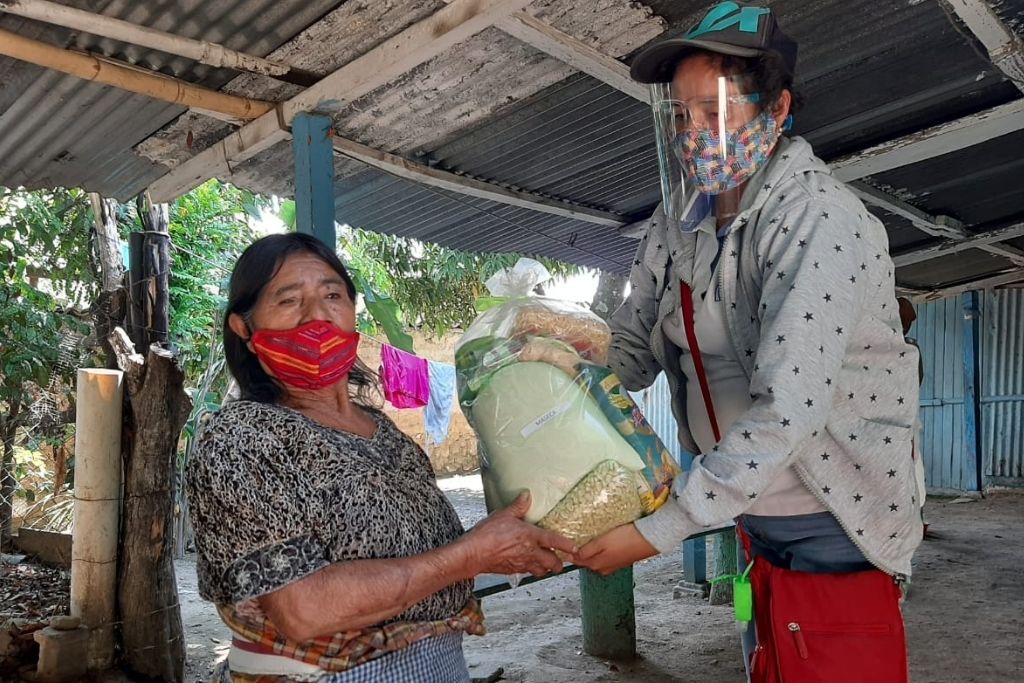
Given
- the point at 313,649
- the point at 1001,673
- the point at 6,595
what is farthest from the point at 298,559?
the point at 6,595

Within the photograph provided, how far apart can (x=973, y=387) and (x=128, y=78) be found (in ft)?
34.8

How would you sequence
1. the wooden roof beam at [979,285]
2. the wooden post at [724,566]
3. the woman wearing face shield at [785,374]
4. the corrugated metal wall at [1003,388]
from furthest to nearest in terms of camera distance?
the corrugated metal wall at [1003,388] < the wooden roof beam at [979,285] < the wooden post at [724,566] < the woman wearing face shield at [785,374]

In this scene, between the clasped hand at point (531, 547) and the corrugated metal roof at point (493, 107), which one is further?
the corrugated metal roof at point (493, 107)

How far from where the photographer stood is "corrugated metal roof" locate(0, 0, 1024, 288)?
2.78 meters

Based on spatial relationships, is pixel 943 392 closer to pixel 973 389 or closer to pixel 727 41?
pixel 973 389

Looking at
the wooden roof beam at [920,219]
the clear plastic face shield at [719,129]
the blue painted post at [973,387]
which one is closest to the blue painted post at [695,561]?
the wooden roof beam at [920,219]

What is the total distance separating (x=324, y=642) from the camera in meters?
1.61

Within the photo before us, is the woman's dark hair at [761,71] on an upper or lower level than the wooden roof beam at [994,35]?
lower

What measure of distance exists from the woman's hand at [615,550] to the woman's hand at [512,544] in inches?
1.4

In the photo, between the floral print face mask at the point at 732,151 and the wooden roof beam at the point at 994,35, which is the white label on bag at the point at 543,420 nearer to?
the floral print face mask at the point at 732,151

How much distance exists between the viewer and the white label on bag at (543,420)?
5.72 ft

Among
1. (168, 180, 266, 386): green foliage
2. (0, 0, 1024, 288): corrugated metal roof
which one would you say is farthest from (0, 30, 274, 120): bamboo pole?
(168, 180, 266, 386): green foliage

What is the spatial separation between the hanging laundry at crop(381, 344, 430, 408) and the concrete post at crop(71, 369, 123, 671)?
2.41 metres

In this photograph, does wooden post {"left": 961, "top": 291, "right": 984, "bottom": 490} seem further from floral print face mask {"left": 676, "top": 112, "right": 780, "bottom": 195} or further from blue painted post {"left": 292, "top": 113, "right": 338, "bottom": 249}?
floral print face mask {"left": 676, "top": 112, "right": 780, "bottom": 195}
